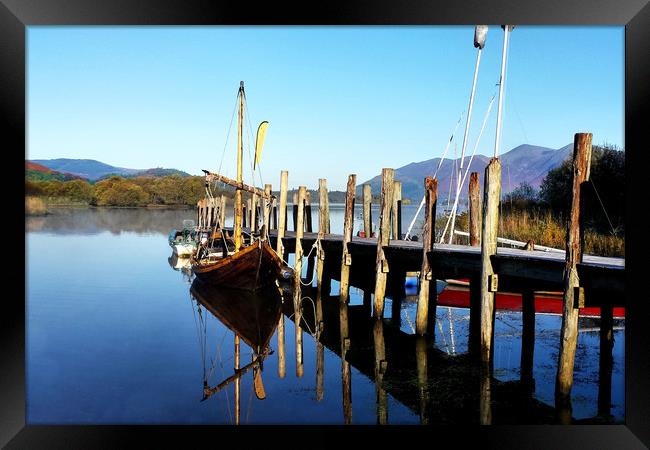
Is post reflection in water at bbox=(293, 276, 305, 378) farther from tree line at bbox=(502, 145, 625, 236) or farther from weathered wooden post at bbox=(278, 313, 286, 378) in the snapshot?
tree line at bbox=(502, 145, 625, 236)

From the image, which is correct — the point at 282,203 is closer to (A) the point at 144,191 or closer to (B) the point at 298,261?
(B) the point at 298,261

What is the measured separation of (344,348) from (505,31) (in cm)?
814

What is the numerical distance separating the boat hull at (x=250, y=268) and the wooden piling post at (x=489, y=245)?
24.5 feet

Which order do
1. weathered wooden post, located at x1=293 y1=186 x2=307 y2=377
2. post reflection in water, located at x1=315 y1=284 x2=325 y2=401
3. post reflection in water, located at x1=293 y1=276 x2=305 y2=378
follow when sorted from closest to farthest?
post reflection in water, located at x1=315 y1=284 x2=325 y2=401 < post reflection in water, located at x1=293 y1=276 x2=305 y2=378 < weathered wooden post, located at x1=293 y1=186 x2=307 y2=377

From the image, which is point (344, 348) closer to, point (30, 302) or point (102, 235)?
point (30, 302)

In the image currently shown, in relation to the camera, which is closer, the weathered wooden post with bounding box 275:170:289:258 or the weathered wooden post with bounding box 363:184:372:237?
the weathered wooden post with bounding box 363:184:372:237

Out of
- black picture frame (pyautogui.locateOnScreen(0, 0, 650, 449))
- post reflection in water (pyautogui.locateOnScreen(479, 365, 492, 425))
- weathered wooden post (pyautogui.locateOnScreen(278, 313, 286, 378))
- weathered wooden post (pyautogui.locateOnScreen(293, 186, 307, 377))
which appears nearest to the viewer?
black picture frame (pyautogui.locateOnScreen(0, 0, 650, 449))

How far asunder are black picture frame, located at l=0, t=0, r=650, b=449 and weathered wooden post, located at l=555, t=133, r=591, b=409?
1.10 m

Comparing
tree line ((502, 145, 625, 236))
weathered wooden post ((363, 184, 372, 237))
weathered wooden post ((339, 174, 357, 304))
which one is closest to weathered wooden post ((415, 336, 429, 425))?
weathered wooden post ((339, 174, 357, 304))

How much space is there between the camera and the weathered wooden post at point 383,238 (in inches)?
448

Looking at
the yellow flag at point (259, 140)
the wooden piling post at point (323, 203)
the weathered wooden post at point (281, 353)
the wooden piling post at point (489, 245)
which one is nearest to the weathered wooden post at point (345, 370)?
the weathered wooden post at point (281, 353)

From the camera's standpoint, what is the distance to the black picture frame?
541 cm

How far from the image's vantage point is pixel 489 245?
321 inches
